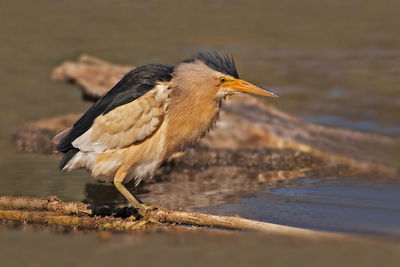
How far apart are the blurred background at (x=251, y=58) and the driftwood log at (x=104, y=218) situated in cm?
88

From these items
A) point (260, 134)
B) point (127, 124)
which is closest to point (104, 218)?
point (127, 124)

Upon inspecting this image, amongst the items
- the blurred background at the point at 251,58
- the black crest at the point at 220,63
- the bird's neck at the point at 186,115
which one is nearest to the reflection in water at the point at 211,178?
the blurred background at the point at 251,58

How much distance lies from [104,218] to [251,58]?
29.8 feet

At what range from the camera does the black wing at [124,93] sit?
18.1 ft

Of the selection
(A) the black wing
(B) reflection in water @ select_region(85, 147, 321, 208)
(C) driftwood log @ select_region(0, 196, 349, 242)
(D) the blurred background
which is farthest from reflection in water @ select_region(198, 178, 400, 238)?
(A) the black wing

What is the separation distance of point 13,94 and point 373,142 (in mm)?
6434

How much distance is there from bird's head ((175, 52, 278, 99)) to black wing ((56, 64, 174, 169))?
17 centimetres

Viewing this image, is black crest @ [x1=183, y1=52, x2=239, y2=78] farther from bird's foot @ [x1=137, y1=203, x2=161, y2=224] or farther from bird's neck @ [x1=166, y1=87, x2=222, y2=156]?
bird's foot @ [x1=137, y1=203, x2=161, y2=224]

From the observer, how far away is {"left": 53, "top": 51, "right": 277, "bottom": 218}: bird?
18.1ft

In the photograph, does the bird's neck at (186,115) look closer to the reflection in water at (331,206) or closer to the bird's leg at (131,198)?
the bird's leg at (131,198)

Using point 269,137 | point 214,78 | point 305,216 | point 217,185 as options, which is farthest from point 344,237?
point 269,137

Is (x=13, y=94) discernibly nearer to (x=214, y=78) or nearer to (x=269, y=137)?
(x=269, y=137)

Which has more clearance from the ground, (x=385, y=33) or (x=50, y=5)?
(x=50, y=5)

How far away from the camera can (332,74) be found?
507 inches
